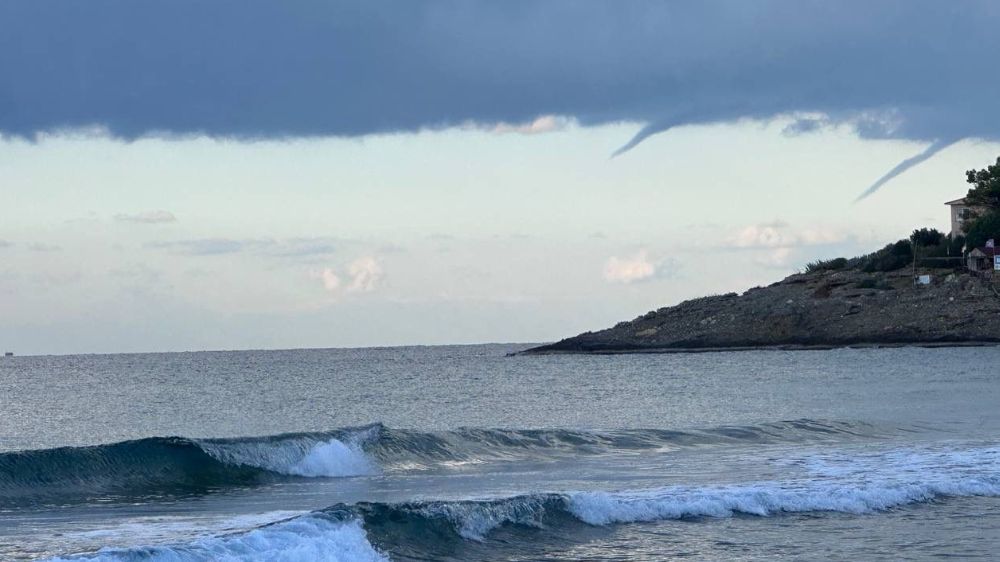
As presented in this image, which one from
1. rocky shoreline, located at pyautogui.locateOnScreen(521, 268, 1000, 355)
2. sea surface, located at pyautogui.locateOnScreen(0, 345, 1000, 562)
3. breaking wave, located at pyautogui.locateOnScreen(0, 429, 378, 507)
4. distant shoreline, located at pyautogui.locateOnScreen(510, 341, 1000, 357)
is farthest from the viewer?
rocky shoreline, located at pyautogui.locateOnScreen(521, 268, 1000, 355)

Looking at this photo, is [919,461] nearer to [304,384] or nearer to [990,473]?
[990,473]

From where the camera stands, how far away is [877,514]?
18375 mm

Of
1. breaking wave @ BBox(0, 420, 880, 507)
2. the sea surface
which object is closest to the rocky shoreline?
the sea surface

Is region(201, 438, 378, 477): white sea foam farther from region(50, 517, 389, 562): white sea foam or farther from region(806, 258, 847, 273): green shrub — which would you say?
region(806, 258, 847, 273): green shrub

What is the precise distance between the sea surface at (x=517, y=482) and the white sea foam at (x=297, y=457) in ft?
0.14

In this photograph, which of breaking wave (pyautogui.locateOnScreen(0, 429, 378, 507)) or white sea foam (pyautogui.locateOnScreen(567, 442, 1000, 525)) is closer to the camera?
white sea foam (pyautogui.locateOnScreen(567, 442, 1000, 525))

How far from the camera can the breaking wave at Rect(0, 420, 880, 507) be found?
74.3 ft

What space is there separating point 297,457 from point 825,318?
80.6 m

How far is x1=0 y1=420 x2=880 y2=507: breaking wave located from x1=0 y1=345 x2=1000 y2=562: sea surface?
5cm

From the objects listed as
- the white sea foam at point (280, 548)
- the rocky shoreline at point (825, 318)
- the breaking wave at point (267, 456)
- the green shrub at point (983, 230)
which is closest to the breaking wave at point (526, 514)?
the white sea foam at point (280, 548)

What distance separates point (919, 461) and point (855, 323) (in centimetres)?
7579

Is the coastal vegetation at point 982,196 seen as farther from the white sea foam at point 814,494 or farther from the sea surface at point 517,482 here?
the white sea foam at point 814,494

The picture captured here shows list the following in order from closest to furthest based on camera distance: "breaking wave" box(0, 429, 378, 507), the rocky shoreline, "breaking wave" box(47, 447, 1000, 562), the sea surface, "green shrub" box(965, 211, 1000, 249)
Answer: "breaking wave" box(47, 447, 1000, 562) < the sea surface < "breaking wave" box(0, 429, 378, 507) < the rocky shoreline < "green shrub" box(965, 211, 1000, 249)

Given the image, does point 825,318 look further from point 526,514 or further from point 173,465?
point 526,514
